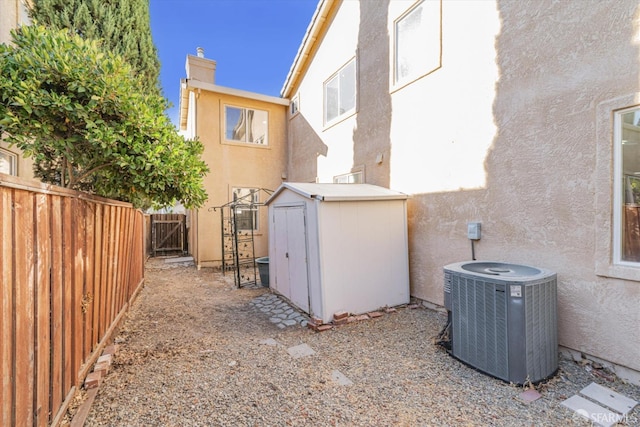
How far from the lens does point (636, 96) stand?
3242mm

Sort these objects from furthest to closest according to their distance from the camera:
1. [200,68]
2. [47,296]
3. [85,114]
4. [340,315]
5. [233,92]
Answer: [200,68], [233,92], [340,315], [85,114], [47,296]

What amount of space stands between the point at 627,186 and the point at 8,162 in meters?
10.3

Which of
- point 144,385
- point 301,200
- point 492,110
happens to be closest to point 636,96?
point 492,110

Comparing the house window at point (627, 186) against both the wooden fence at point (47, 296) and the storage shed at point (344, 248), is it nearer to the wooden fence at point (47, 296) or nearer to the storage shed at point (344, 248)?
the storage shed at point (344, 248)

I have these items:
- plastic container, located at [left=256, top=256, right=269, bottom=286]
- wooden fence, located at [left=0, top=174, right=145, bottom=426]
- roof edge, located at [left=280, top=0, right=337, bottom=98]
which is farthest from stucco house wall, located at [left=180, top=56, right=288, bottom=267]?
wooden fence, located at [left=0, top=174, right=145, bottom=426]

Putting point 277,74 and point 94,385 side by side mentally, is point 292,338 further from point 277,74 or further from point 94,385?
point 277,74

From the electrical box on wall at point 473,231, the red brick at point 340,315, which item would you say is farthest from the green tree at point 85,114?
the electrical box on wall at point 473,231

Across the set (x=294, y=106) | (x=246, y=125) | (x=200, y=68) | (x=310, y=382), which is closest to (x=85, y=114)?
(x=310, y=382)

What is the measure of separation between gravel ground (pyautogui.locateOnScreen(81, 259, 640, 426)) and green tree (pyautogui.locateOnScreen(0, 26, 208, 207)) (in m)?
2.25

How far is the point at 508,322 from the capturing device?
3.29m

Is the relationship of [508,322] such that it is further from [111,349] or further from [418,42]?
[418,42]

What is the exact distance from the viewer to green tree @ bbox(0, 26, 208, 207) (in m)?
2.77

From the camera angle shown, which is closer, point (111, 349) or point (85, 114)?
point (85, 114)

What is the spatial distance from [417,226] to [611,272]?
9.83 ft
